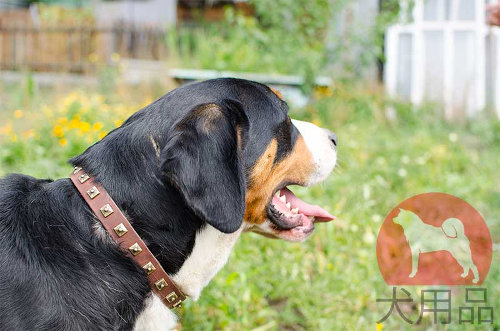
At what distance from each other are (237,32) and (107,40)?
3.78 m

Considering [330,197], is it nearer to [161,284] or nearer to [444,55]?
[161,284]

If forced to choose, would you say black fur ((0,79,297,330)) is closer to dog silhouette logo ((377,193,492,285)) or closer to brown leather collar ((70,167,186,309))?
brown leather collar ((70,167,186,309))

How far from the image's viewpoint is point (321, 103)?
8445 millimetres

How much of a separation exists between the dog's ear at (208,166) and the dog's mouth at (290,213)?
1.46ft

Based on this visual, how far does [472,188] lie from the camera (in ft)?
19.1

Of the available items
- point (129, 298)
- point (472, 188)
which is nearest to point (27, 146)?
point (129, 298)

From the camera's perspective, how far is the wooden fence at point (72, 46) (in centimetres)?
1142

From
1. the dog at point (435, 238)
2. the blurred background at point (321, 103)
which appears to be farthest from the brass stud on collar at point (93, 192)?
the dog at point (435, 238)

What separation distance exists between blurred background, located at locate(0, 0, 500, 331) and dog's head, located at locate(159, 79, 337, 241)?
94cm

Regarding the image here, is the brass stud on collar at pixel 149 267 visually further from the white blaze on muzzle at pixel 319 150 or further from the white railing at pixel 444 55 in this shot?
the white railing at pixel 444 55

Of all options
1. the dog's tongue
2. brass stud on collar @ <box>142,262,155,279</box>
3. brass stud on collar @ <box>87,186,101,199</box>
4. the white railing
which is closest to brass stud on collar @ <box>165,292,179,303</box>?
brass stud on collar @ <box>142,262,155,279</box>

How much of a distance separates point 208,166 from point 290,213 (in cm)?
73

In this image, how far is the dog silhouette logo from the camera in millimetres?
4105

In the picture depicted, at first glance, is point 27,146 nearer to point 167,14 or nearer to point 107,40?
point 107,40
